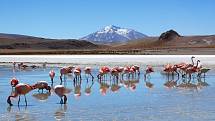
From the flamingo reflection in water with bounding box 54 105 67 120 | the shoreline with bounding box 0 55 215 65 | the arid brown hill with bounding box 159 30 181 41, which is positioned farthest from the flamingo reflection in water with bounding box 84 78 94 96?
the arid brown hill with bounding box 159 30 181 41

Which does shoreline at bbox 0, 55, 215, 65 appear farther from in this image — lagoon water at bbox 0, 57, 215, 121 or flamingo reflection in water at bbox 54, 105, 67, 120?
flamingo reflection in water at bbox 54, 105, 67, 120

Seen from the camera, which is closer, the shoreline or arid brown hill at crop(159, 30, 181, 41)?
the shoreline

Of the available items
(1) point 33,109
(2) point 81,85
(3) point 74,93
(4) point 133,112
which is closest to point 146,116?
(4) point 133,112

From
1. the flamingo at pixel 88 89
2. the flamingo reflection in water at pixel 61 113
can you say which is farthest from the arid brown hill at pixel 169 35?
the flamingo reflection in water at pixel 61 113

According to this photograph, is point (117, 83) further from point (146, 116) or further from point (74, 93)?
point (146, 116)

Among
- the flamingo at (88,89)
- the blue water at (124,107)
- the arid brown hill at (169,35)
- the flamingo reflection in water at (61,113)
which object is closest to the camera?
the blue water at (124,107)

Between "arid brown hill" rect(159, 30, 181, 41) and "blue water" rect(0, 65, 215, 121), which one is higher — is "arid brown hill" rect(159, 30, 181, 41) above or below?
above

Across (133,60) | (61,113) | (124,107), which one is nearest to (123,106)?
(124,107)

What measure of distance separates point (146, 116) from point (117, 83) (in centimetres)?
790

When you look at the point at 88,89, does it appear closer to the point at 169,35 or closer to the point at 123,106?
the point at 123,106

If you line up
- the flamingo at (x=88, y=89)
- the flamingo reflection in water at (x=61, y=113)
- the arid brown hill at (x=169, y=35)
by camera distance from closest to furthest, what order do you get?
the flamingo reflection in water at (x=61, y=113)
the flamingo at (x=88, y=89)
the arid brown hill at (x=169, y=35)

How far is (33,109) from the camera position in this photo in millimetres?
11539

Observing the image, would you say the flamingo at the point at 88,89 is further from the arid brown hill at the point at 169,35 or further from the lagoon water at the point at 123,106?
the arid brown hill at the point at 169,35

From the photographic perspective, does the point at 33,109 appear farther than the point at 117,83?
No
